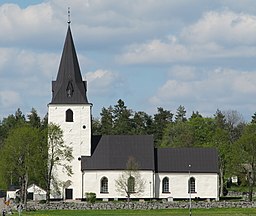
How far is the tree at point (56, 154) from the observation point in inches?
3317

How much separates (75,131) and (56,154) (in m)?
3.61

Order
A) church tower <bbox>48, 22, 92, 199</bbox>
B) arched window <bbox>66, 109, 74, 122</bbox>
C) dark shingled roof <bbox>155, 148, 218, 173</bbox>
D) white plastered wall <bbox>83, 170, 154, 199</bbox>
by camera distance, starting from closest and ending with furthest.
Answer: white plastered wall <bbox>83, 170, 154, 199</bbox>, church tower <bbox>48, 22, 92, 199</bbox>, arched window <bbox>66, 109, 74, 122</bbox>, dark shingled roof <bbox>155, 148, 218, 173</bbox>

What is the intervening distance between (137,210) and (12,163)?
1494 cm

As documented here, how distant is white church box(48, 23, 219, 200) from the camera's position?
8638 centimetres

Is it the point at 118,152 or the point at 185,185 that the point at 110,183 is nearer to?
the point at 118,152

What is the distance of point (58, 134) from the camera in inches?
3344

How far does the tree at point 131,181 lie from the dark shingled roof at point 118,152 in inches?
31.3

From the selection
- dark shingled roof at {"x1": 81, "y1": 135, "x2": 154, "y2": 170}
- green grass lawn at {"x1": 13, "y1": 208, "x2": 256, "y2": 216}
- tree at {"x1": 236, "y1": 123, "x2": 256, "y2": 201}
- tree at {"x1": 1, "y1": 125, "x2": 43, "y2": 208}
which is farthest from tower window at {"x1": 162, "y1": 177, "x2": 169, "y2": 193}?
green grass lawn at {"x1": 13, "y1": 208, "x2": 256, "y2": 216}

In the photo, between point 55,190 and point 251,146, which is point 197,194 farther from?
point 55,190

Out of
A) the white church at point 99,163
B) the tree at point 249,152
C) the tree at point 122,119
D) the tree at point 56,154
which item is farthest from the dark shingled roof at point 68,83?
the tree at point 122,119

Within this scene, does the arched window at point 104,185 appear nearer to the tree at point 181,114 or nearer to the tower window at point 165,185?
the tower window at point 165,185

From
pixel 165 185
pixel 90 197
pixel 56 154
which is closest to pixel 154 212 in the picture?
pixel 90 197

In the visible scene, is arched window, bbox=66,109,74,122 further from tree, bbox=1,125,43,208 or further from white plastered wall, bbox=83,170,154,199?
tree, bbox=1,125,43,208

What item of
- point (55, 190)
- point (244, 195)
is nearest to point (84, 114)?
point (55, 190)
